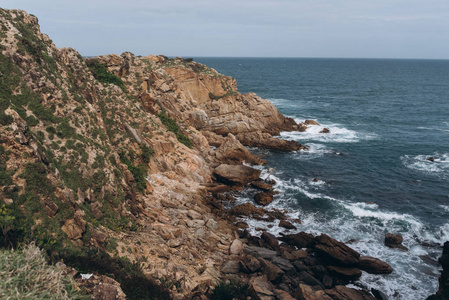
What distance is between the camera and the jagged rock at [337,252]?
1053 inches

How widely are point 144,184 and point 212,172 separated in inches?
494

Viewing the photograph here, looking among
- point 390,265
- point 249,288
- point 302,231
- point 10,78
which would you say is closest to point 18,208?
point 10,78

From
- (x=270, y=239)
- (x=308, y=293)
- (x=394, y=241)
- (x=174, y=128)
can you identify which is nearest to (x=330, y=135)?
(x=174, y=128)

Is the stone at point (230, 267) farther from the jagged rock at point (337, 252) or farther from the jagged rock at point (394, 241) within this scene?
the jagged rock at point (394, 241)

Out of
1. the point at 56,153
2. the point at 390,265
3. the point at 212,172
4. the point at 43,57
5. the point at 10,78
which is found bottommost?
the point at 390,265

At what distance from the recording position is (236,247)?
2784cm

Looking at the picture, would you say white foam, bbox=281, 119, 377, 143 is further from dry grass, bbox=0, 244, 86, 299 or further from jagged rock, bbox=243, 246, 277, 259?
dry grass, bbox=0, 244, 86, 299

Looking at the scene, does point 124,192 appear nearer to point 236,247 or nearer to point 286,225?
point 236,247

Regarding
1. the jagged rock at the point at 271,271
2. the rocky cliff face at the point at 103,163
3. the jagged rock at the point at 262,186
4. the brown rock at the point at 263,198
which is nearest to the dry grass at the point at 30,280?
the rocky cliff face at the point at 103,163

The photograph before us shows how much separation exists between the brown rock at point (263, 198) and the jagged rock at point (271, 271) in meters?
12.2

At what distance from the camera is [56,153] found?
24078 mm

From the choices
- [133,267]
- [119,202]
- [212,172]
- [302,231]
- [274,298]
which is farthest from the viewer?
[212,172]

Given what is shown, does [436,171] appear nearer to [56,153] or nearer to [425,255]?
[425,255]

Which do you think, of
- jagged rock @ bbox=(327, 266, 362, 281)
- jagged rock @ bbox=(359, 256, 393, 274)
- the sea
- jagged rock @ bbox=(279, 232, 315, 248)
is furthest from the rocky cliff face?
jagged rock @ bbox=(359, 256, 393, 274)
